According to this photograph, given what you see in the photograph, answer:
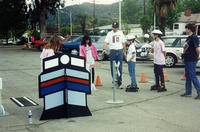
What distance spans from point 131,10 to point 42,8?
341ft

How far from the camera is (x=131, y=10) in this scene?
135750mm

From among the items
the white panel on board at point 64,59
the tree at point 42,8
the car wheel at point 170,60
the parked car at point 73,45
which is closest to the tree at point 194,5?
→ the tree at point 42,8

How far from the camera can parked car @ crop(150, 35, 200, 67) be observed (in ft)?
52.2

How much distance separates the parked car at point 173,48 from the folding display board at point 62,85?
417 inches

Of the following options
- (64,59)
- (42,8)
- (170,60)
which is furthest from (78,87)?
(42,8)

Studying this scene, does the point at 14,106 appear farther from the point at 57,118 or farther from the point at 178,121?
the point at 178,121

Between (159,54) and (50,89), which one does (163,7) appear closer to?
(159,54)

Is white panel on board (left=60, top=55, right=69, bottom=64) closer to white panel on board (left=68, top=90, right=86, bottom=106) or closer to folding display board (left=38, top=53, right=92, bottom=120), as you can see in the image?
folding display board (left=38, top=53, right=92, bottom=120)

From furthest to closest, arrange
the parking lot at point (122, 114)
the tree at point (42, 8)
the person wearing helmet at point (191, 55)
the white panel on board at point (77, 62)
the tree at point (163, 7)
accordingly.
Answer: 1. the tree at point (42, 8)
2. the tree at point (163, 7)
3. the person wearing helmet at point (191, 55)
4. the white panel on board at point (77, 62)
5. the parking lot at point (122, 114)

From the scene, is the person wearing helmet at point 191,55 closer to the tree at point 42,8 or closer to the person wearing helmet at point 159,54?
the person wearing helmet at point 159,54

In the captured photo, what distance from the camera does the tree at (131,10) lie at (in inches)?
5305

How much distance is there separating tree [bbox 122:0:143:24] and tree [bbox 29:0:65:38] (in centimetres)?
10096

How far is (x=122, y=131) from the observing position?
17.5 feet

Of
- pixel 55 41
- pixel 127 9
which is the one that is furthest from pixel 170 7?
pixel 127 9
